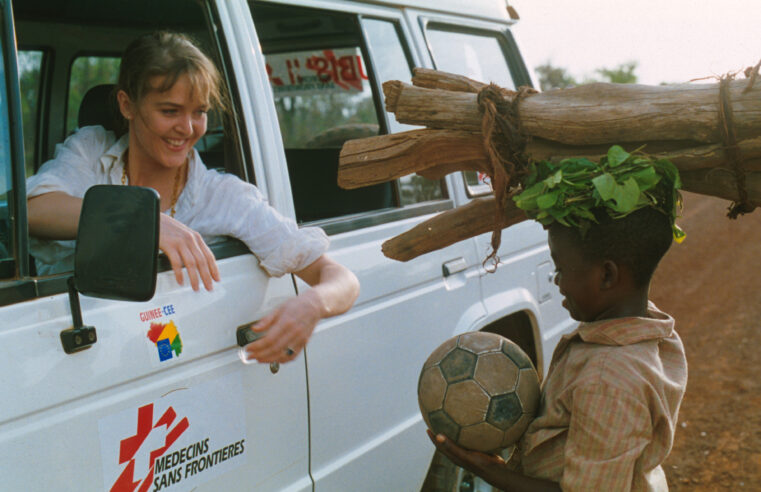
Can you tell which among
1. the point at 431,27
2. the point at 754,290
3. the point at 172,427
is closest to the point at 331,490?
the point at 172,427

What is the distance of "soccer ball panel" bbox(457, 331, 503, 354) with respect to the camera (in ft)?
6.66

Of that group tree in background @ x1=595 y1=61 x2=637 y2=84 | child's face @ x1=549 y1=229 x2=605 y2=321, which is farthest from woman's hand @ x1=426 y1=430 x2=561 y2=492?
tree in background @ x1=595 y1=61 x2=637 y2=84

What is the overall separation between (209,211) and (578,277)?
116 cm

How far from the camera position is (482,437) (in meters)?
1.95

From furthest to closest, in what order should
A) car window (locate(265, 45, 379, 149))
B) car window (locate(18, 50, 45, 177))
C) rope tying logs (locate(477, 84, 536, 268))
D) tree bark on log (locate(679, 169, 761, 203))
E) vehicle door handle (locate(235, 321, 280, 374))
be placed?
1. car window (locate(265, 45, 379, 149))
2. car window (locate(18, 50, 45, 177))
3. vehicle door handle (locate(235, 321, 280, 374))
4. rope tying logs (locate(477, 84, 536, 268))
5. tree bark on log (locate(679, 169, 761, 203))

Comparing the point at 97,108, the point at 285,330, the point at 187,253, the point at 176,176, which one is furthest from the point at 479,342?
the point at 97,108

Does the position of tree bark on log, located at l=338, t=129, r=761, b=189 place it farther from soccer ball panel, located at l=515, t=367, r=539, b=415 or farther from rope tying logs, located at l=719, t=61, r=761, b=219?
soccer ball panel, located at l=515, t=367, r=539, b=415

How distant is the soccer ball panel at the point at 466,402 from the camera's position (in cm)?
194

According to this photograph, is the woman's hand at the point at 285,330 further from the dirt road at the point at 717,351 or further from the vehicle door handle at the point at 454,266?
the dirt road at the point at 717,351

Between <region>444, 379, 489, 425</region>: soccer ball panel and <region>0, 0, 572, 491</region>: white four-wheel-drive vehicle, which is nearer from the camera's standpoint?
<region>0, 0, 572, 491</region>: white four-wheel-drive vehicle

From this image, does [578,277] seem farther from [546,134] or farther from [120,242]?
[120,242]

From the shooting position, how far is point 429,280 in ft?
9.42

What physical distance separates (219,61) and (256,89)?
0.49ft

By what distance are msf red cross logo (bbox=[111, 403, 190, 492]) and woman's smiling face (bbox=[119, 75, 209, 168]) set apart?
89 cm
